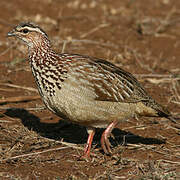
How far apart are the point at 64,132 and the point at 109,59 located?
11.2 feet

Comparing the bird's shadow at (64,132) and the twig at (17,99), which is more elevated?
the twig at (17,99)

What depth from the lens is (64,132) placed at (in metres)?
7.91

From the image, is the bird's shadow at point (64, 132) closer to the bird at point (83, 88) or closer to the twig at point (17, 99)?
the twig at point (17, 99)

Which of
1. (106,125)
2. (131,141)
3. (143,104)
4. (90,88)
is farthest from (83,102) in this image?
(131,141)

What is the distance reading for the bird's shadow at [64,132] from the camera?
24.5 feet

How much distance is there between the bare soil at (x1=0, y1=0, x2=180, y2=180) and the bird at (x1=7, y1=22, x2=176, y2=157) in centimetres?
52

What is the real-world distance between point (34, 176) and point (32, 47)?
189 centimetres

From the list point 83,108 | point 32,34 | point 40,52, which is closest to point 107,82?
point 83,108

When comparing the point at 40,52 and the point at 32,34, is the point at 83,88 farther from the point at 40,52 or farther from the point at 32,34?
the point at 32,34

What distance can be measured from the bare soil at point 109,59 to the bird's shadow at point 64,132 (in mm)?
18

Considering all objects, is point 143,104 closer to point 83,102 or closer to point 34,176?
point 83,102

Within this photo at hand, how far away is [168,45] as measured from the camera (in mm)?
12781

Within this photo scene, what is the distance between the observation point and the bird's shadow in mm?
7465

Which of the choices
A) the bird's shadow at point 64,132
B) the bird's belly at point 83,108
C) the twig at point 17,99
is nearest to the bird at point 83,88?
the bird's belly at point 83,108
